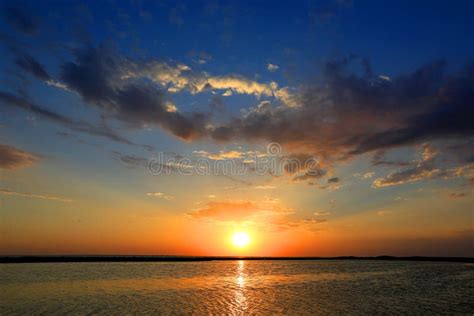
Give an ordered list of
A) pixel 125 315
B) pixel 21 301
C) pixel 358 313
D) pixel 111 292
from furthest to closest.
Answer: pixel 111 292 < pixel 21 301 < pixel 358 313 < pixel 125 315

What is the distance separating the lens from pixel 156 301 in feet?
117

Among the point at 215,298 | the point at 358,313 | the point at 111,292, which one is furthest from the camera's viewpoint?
the point at 111,292

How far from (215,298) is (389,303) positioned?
19.1 meters

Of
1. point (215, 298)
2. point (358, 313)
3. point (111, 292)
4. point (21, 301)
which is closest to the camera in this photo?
point (358, 313)

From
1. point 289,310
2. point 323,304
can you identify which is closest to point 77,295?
point 289,310

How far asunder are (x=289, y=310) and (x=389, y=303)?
12332 millimetres

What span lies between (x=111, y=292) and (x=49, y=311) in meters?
13.9

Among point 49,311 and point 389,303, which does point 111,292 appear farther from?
point 389,303

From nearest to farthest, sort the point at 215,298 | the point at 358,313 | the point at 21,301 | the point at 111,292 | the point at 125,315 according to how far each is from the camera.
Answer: the point at 125,315, the point at 358,313, the point at 21,301, the point at 215,298, the point at 111,292

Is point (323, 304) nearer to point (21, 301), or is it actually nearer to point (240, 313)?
point (240, 313)

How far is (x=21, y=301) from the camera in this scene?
33.9 meters

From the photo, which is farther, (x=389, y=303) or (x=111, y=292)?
(x=111, y=292)

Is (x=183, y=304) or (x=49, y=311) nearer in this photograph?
(x=49, y=311)

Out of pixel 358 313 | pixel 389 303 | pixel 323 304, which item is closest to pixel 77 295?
pixel 323 304
